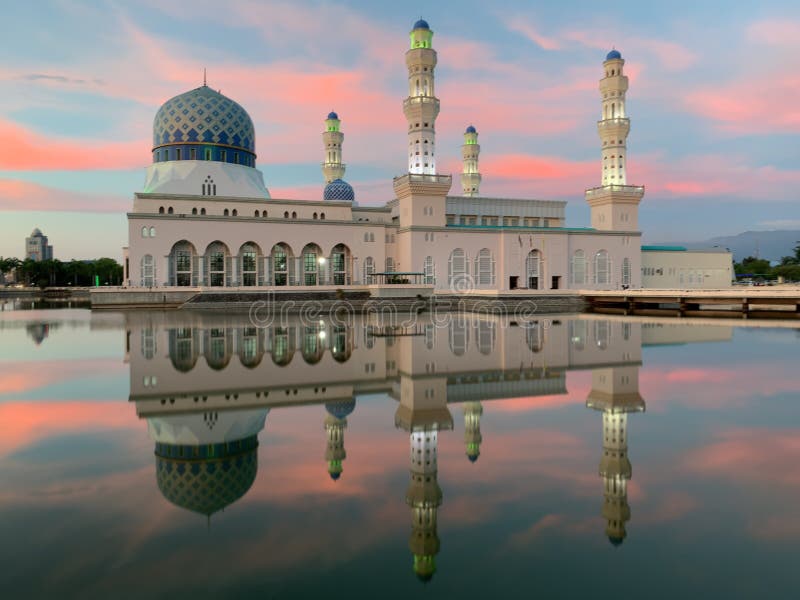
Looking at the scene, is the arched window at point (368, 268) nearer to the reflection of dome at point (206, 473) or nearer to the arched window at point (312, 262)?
the arched window at point (312, 262)

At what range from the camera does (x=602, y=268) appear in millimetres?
49594

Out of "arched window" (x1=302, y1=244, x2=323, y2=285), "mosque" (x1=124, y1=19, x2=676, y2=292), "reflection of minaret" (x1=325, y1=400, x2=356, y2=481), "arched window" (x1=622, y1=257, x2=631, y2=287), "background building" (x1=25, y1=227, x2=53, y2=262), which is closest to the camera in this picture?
"reflection of minaret" (x1=325, y1=400, x2=356, y2=481)

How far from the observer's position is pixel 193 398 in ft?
30.2

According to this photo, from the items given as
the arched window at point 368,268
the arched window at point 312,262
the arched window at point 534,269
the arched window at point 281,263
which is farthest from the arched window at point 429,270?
the arched window at point 281,263

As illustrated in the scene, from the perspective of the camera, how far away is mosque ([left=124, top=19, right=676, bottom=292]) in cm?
4069

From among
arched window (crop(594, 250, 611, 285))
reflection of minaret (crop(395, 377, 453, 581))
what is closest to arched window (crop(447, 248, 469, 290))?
arched window (crop(594, 250, 611, 285))

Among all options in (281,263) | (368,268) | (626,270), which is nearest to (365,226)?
(368,268)

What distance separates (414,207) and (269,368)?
32801mm

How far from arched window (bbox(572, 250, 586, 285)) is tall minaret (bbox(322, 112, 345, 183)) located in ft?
80.4

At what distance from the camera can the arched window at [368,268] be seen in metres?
44.2

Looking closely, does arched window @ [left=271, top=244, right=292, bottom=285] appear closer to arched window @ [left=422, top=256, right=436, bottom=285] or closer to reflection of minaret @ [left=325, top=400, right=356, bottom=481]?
arched window @ [left=422, top=256, right=436, bottom=285]

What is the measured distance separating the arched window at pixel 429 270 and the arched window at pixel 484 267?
400 centimetres

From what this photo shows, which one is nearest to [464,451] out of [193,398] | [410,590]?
[410,590]

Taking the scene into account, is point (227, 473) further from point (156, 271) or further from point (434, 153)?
point (434, 153)
